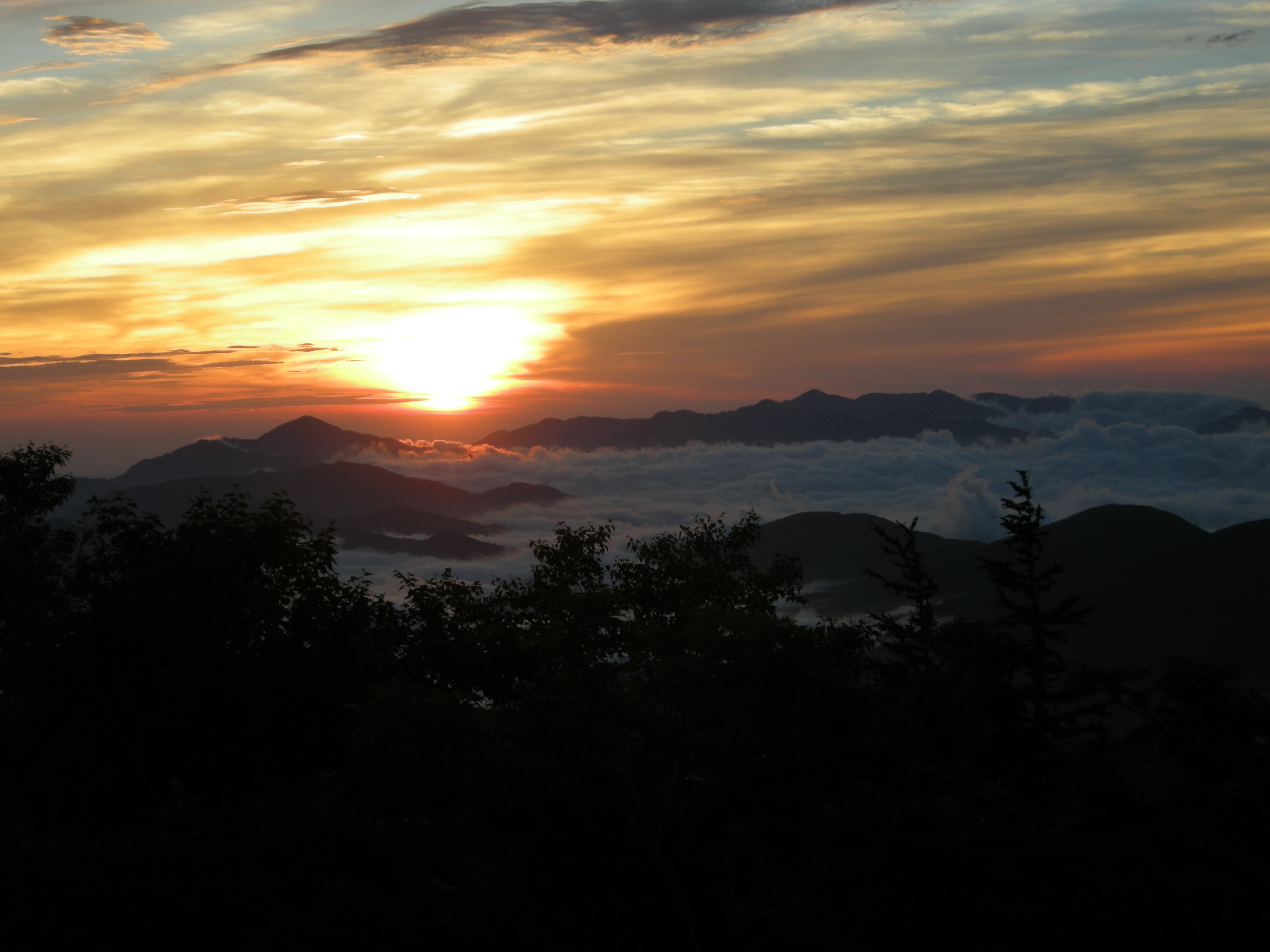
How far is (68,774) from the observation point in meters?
19.1

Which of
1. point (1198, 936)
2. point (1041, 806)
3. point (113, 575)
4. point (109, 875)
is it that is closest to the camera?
point (1198, 936)

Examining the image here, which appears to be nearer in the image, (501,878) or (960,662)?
(501,878)

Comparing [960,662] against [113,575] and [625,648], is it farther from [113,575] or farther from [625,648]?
[113,575]

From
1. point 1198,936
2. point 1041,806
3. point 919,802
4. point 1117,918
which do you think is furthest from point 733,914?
point 1041,806

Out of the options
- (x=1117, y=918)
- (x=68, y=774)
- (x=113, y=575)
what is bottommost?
(x=68, y=774)

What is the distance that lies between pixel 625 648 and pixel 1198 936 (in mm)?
8345

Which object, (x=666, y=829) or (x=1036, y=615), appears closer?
(x=666, y=829)

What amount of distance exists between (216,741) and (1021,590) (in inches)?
1099

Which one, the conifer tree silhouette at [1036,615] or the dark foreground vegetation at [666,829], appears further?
the conifer tree silhouette at [1036,615]

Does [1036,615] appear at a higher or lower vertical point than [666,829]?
lower

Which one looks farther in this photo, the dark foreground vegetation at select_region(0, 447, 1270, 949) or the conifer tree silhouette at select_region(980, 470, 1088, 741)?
the conifer tree silhouette at select_region(980, 470, 1088, 741)

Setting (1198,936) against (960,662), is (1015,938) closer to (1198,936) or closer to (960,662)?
(1198,936)

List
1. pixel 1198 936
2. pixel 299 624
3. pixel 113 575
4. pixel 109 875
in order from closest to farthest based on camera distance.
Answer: pixel 1198 936 < pixel 109 875 < pixel 113 575 < pixel 299 624

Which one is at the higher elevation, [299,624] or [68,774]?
[299,624]
